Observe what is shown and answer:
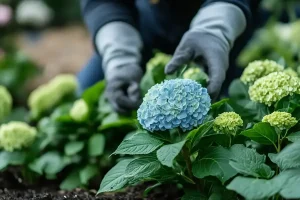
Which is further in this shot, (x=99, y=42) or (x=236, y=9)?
(x=99, y=42)

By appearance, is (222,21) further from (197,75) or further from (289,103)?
(289,103)

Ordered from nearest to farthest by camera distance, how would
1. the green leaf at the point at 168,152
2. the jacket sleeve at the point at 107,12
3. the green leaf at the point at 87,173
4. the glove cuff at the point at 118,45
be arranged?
the green leaf at the point at 168,152 < the green leaf at the point at 87,173 < the glove cuff at the point at 118,45 < the jacket sleeve at the point at 107,12

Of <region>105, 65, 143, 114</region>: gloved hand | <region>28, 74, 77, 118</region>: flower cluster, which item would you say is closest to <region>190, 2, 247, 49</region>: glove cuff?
<region>105, 65, 143, 114</region>: gloved hand

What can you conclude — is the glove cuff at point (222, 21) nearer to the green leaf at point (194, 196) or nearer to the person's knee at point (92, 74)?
the green leaf at point (194, 196)

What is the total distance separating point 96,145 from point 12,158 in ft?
0.84

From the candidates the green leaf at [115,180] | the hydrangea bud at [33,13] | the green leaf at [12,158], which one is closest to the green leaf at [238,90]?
the green leaf at [115,180]

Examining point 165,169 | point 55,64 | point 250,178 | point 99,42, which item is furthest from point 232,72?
point 55,64


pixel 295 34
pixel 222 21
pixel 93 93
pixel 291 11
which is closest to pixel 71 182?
pixel 93 93

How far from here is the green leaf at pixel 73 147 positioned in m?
1.71

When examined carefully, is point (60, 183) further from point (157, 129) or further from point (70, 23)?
point (70, 23)

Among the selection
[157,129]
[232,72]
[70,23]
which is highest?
[157,129]

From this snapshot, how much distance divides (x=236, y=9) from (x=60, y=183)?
771mm

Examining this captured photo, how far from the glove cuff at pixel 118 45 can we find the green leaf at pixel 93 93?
0.06 meters

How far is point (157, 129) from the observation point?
1219 mm
